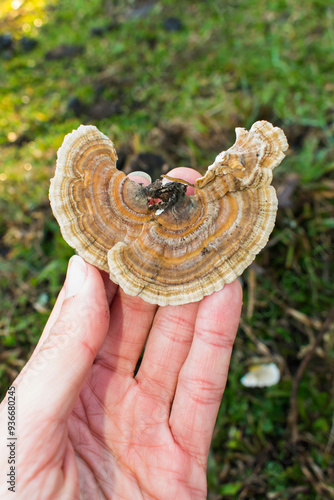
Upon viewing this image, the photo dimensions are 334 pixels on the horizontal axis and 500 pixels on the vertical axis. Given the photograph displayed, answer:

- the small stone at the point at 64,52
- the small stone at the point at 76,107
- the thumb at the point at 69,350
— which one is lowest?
the thumb at the point at 69,350

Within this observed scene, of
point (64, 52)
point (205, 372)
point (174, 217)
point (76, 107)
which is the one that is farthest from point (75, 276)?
point (64, 52)

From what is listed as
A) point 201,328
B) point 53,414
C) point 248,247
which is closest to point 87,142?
point 248,247

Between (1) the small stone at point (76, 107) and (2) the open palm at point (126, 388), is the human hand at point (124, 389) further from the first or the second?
(1) the small stone at point (76, 107)

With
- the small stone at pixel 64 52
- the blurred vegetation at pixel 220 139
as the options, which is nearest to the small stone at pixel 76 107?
the blurred vegetation at pixel 220 139

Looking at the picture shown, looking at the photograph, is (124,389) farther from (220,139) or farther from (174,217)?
(220,139)

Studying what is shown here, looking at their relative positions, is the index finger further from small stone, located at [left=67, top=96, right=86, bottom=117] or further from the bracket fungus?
small stone, located at [left=67, top=96, right=86, bottom=117]

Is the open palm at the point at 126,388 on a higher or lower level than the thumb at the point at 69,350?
lower

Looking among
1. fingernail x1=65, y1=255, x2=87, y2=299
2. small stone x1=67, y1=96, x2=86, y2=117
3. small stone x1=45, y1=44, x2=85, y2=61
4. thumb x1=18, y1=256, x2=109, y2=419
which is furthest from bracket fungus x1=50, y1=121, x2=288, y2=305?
small stone x1=45, y1=44, x2=85, y2=61
